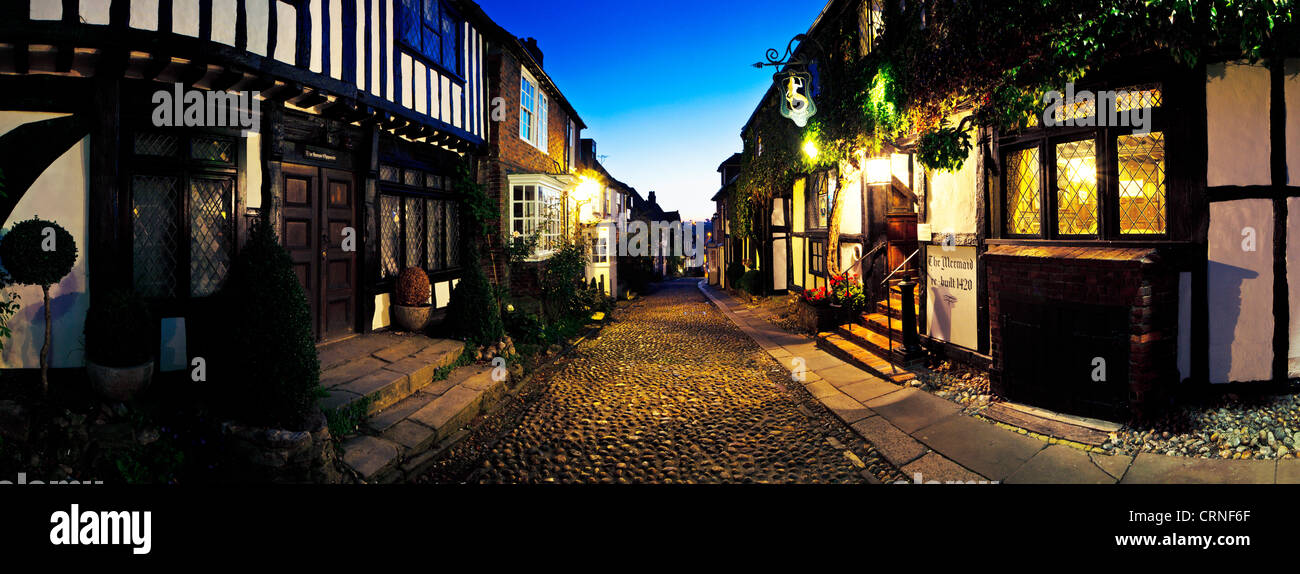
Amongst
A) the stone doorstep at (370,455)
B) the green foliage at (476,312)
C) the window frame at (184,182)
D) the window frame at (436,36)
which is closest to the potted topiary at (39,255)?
the window frame at (184,182)

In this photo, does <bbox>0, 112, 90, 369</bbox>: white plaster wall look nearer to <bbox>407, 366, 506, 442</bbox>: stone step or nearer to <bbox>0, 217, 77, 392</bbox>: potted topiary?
<bbox>0, 217, 77, 392</bbox>: potted topiary

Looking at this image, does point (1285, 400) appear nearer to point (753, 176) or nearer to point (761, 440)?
point (761, 440)

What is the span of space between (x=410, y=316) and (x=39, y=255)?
410 cm

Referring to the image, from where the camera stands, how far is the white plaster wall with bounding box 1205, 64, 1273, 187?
4.81 m

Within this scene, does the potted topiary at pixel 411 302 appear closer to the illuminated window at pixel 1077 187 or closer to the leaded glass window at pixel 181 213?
the leaded glass window at pixel 181 213

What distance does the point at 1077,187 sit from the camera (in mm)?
5645

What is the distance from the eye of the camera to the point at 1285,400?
499 cm

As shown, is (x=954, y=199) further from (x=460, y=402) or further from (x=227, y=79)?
(x=227, y=79)

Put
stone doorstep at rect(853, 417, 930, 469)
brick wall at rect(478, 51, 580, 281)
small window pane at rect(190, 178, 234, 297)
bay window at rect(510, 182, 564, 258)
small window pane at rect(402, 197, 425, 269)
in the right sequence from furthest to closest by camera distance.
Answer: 1. bay window at rect(510, 182, 564, 258)
2. brick wall at rect(478, 51, 580, 281)
3. small window pane at rect(402, 197, 425, 269)
4. small window pane at rect(190, 178, 234, 297)
5. stone doorstep at rect(853, 417, 930, 469)

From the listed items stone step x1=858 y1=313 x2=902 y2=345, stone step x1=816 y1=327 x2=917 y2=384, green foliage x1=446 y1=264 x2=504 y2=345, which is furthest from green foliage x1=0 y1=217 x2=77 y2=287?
stone step x1=858 y1=313 x2=902 y2=345

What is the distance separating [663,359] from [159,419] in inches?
249

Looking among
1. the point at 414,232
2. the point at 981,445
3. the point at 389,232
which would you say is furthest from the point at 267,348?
the point at 981,445

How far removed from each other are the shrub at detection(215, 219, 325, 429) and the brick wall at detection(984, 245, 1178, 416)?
7.22m
